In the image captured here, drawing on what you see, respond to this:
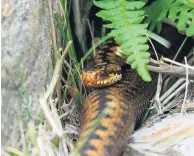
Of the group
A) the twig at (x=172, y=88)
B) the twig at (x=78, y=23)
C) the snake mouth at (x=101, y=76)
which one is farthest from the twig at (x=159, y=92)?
the twig at (x=78, y=23)

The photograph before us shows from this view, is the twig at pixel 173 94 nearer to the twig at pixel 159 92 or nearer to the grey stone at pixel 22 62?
the twig at pixel 159 92

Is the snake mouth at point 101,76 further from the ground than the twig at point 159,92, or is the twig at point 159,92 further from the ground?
the snake mouth at point 101,76

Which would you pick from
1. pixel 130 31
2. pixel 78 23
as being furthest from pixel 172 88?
pixel 78 23

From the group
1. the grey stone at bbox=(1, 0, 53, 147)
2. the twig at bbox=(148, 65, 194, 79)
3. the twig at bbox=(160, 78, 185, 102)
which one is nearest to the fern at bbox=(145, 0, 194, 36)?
the twig at bbox=(148, 65, 194, 79)

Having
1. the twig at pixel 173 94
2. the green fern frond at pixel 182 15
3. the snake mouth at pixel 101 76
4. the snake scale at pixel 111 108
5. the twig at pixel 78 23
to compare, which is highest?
the green fern frond at pixel 182 15

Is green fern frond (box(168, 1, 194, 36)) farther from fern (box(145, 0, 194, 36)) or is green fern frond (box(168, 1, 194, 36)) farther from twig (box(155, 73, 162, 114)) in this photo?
twig (box(155, 73, 162, 114))

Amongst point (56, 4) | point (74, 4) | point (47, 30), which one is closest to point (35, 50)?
point (47, 30)

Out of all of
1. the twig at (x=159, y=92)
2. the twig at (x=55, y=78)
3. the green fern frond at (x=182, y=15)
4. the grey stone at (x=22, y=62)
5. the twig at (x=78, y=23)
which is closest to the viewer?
the grey stone at (x=22, y=62)
